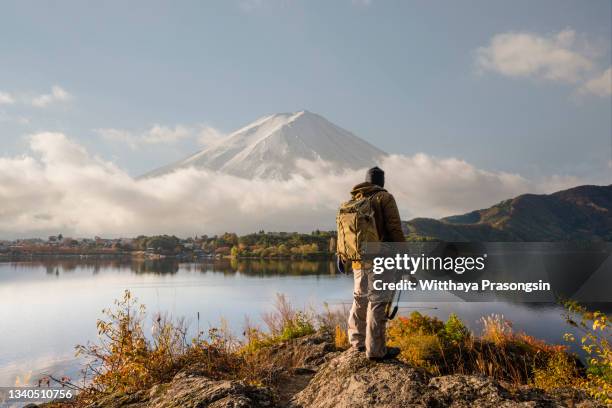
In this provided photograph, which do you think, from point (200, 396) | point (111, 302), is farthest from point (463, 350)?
point (111, 302)

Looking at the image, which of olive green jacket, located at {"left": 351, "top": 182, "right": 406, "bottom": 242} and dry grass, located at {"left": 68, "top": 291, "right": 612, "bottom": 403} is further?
dry grass, located at {"left": 68, "top": 291, "right": 612, "bottom": 403}

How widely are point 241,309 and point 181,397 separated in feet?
103

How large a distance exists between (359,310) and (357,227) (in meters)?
0.91

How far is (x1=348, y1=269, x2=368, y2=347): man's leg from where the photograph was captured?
16.9 ft

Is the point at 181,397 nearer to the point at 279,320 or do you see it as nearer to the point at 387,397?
the point at 387,397

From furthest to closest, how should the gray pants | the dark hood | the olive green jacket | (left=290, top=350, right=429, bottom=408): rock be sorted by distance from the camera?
the dark hood
the olive green jacket
the gray pants
(left=290, top=350, right=429, bottom=408): rock

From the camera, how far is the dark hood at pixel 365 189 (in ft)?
17.2

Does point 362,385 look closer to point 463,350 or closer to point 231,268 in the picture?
point 463,350

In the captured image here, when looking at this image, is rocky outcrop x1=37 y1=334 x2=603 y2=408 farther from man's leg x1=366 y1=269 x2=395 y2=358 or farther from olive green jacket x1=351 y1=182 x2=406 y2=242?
olive green jacket x1=351 y1=182 x2=406 y2=242

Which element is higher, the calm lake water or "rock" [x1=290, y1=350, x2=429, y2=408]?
"rock" [x1=290, y1=350, x2=429, y2=408]

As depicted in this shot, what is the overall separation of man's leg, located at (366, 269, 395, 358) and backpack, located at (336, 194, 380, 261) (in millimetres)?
265

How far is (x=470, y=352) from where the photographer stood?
30.4 ft

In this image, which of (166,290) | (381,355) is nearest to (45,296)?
(166,290)

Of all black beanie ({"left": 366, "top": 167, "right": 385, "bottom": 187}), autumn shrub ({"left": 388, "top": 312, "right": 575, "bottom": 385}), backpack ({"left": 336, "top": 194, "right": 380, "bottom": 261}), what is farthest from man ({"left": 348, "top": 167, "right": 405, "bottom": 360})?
autumn shrub ({"left": 388, "top": 312, "right": 575, "bottom": 385})
